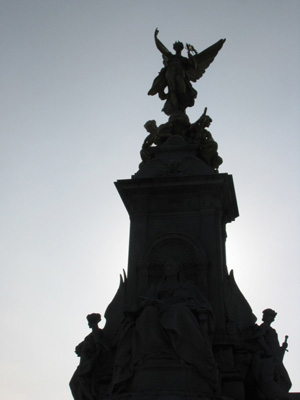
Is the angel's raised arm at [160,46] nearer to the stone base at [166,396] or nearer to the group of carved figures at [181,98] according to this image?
the group of carved figures at [181,98]

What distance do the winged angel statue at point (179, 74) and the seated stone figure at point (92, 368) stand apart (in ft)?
25.2

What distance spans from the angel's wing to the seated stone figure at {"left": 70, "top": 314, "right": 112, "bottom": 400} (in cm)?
878

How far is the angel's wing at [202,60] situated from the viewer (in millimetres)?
18594

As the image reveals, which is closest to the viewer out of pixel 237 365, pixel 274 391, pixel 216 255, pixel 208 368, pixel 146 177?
pixel 208 368

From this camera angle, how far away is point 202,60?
62.5 feet

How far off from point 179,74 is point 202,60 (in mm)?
1295

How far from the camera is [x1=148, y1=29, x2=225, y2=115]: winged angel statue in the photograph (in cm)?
1816

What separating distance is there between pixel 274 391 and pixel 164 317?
2780 millimetres

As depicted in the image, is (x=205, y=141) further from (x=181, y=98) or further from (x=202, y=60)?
(x=202, y=60)

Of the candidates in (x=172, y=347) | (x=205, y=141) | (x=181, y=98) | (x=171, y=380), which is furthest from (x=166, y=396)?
(x=181, y=98)

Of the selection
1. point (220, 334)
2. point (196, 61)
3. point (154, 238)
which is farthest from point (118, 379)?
point (196, 61)

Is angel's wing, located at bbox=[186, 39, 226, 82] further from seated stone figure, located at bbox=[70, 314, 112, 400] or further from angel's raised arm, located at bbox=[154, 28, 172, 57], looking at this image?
seated stone figure, located at bbox=[70, 314, 112, 400]

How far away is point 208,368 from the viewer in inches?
448

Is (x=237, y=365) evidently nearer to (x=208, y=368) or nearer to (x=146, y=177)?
(x=208, y=368)
